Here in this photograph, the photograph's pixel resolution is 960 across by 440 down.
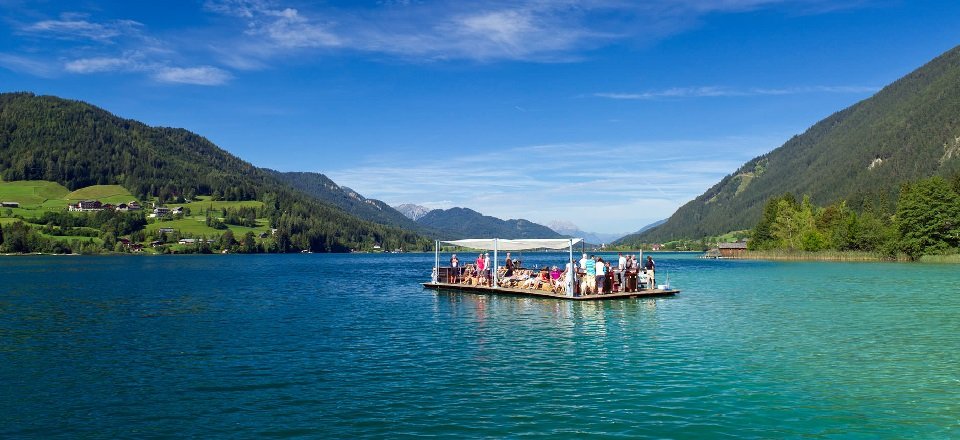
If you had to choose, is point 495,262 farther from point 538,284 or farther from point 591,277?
point 591,277

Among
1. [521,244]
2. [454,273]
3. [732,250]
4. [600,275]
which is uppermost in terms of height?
[521,244]

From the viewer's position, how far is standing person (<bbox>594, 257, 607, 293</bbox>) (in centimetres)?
4641

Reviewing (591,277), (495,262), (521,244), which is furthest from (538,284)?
(591,277)

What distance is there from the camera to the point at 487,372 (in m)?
20.9

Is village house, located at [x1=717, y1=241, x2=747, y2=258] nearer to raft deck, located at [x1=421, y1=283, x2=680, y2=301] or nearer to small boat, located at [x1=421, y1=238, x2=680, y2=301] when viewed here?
small boat, located at [x1=421, y1=238, x2=680, y2=301]

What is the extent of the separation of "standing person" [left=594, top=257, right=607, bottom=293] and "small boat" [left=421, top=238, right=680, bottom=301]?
951mm

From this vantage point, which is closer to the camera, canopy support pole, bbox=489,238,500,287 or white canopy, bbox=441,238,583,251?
white canopy, bbox=441,238,583,251

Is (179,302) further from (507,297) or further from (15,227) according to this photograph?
(15,227)

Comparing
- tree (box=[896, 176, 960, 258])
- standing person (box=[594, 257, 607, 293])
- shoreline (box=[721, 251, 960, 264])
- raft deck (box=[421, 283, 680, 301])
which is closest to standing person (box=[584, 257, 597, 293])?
standing person (box=[594, 257, 607, 293])

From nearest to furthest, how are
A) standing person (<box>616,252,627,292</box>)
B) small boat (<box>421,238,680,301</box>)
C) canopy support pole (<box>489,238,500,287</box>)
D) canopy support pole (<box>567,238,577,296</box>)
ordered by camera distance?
canopy support pole (<box>567,238,577,296</box>), small boat (<box>421,238,680,301</box>), standing person (<box>616,252,627,292</box>), canopy support pole (<box>489,238,500,287</box>)

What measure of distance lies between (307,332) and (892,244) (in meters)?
111

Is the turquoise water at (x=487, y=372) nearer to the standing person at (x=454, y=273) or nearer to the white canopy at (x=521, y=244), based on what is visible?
the white canopy at (x=521, y=244)

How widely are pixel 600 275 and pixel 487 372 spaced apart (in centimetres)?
2725

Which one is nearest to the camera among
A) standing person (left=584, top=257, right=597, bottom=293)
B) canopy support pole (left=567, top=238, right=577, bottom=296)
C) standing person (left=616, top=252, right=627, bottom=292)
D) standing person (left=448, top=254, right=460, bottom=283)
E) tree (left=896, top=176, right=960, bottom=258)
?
canopy support pole (left=567, top=238, right=577, bottom=296)
